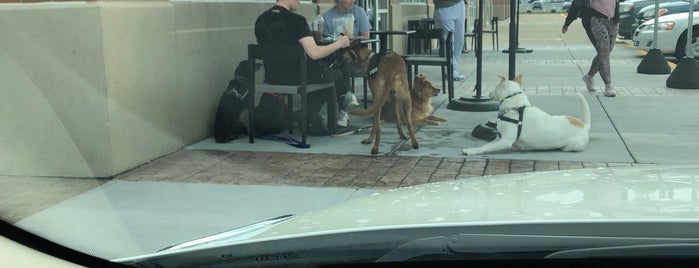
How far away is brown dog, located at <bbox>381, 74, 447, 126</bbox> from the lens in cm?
715

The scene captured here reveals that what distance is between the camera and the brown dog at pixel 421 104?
715 cm

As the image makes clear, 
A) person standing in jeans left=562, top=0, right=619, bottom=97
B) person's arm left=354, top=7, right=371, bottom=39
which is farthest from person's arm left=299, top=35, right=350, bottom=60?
person standing in jeans left=562, top=0, right=619, bottom=97

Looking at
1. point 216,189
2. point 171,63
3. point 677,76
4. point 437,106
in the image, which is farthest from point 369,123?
point 677,76

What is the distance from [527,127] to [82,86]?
3078mm

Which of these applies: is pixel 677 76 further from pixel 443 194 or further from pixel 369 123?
pixel 443 194

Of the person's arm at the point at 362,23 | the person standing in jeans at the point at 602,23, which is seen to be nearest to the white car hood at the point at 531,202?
the person's arm at the point at 362,23

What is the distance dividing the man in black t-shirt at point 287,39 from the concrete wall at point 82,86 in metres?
0.80

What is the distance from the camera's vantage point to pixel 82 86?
5383 millimetres

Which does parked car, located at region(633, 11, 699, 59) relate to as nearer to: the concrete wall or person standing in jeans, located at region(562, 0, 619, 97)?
person standing in jeans, located at region(562, 0, 619, 97)

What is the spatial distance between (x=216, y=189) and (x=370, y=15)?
8108 millimetres

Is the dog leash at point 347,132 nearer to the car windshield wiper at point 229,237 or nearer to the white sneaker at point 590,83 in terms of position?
the white sneaker at point 590,83

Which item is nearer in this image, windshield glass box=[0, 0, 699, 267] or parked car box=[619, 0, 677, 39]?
windshield glass box=[0, 0, 699, 267]

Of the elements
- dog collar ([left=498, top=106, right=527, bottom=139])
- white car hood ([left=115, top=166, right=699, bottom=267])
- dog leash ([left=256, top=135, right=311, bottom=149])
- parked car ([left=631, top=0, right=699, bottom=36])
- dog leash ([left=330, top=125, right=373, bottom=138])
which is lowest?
dog leash ([left=330, top=125, right=373, bottom=138])

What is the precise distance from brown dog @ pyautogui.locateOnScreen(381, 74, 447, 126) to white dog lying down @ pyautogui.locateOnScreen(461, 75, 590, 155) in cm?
112
